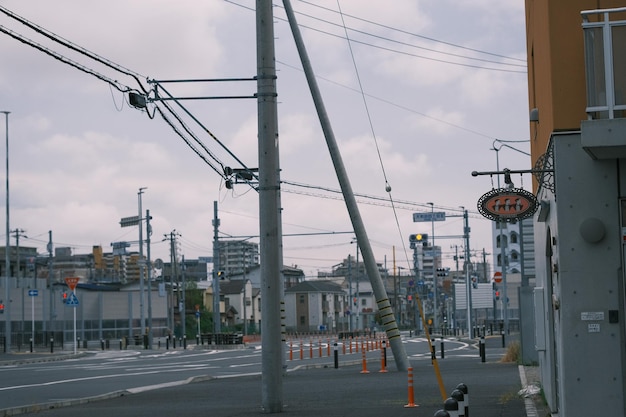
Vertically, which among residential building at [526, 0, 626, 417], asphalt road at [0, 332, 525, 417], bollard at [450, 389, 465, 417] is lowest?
asphalt road at [0, 332, 525, 417]

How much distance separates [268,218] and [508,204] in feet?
19.9

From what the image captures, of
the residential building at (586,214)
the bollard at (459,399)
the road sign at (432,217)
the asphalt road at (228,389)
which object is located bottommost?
the asphalt road at (228,389)

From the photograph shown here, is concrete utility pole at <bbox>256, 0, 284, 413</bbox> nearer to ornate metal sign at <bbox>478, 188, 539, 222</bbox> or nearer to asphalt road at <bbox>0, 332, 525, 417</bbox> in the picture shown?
asphalt road at <bbox>0, 332, 525, 417</bbox>

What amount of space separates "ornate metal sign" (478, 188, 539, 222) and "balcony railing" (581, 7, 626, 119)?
5.91 feet

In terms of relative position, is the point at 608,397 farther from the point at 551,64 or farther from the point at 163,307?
the point at 163,307

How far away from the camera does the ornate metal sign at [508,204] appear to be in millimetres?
13039

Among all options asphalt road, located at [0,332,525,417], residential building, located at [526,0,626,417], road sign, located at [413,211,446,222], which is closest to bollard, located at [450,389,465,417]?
residential building, located at [526,0,626,417]

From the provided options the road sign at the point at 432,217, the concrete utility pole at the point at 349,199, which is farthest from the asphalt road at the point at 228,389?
the road sign at the point at 432,217

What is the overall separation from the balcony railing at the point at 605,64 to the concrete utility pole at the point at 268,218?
7870 mm

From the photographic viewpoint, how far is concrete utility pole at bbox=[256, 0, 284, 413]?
17844mm

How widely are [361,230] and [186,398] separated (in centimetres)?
842

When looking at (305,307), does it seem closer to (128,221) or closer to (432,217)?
(128,221)

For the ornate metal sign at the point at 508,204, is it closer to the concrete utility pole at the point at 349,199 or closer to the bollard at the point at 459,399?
the bollard at the point at 459,399

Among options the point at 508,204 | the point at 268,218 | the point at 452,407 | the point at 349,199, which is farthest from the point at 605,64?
the point at 349,199
